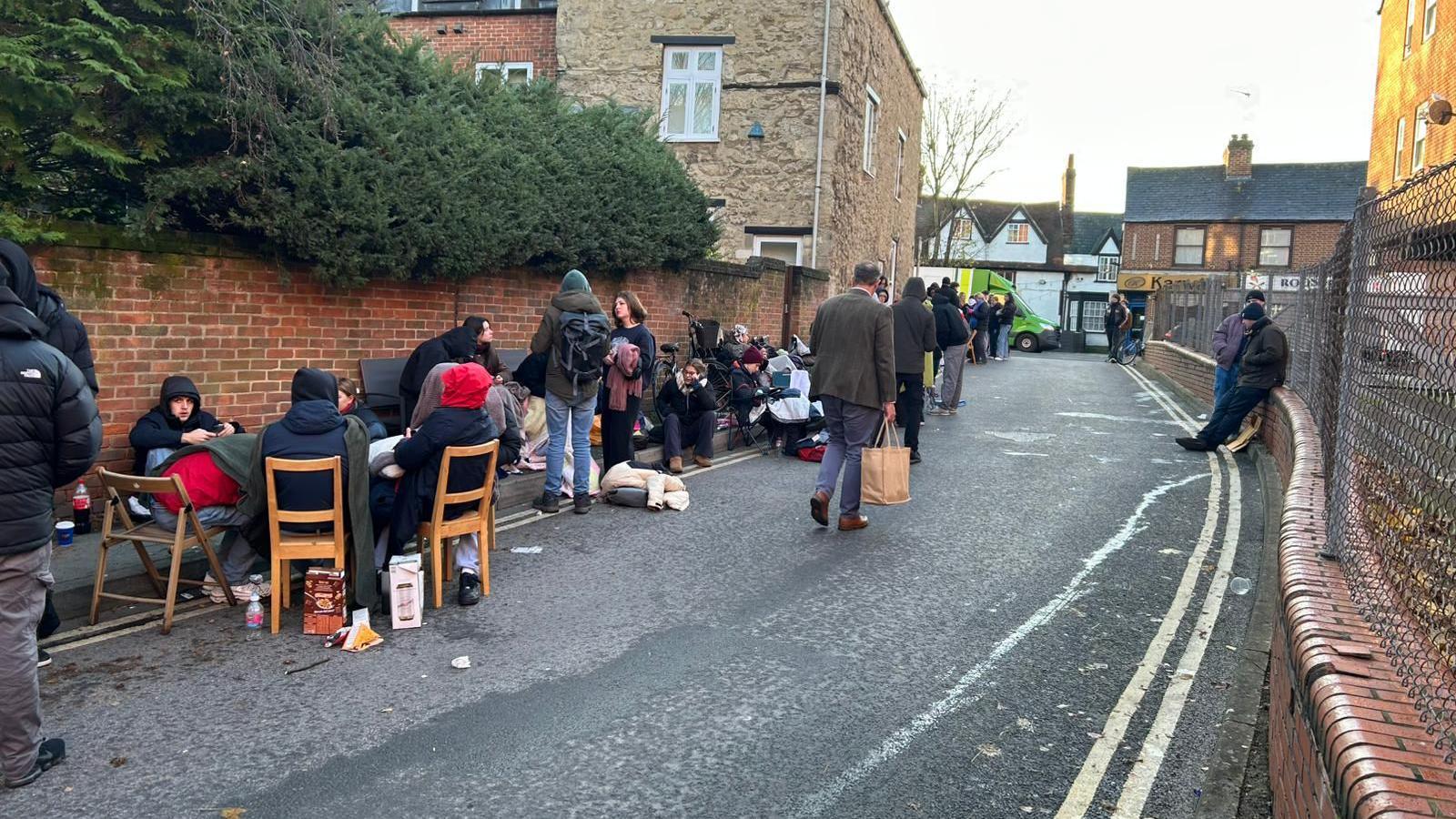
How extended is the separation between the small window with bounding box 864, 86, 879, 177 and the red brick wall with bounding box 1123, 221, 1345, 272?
89.1 feet

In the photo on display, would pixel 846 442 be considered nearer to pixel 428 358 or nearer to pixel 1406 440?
pixel 428 358

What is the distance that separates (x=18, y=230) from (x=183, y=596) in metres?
2.67

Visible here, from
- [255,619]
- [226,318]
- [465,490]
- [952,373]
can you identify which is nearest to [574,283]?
[226,318]

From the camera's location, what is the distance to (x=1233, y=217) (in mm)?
45969

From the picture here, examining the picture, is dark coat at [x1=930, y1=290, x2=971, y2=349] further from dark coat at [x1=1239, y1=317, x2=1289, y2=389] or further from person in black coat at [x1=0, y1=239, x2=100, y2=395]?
person in black coat at [x1=0, y1=239, x2=100, y2=395]

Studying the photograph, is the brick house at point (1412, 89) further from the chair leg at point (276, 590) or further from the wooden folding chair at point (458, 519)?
the chair leg at point (276, 590)

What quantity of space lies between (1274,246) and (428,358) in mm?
45846

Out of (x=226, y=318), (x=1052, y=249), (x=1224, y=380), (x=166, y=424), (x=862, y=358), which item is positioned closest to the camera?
(x=166, y=424)

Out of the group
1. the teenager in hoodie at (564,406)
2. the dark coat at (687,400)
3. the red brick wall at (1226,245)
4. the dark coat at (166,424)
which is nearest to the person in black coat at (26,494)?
the dark coat at (166,424)

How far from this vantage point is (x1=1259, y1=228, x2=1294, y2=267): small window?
4516cm

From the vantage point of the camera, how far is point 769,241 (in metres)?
21.0

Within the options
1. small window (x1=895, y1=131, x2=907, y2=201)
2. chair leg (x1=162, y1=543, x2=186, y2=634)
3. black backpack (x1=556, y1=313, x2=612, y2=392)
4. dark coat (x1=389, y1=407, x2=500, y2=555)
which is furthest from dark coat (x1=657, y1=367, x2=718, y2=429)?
small window (x1=895, y1=131, x2=907, y2=201)

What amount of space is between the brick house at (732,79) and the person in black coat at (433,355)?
36.4 ft

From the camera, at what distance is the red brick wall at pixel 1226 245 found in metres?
44.3
